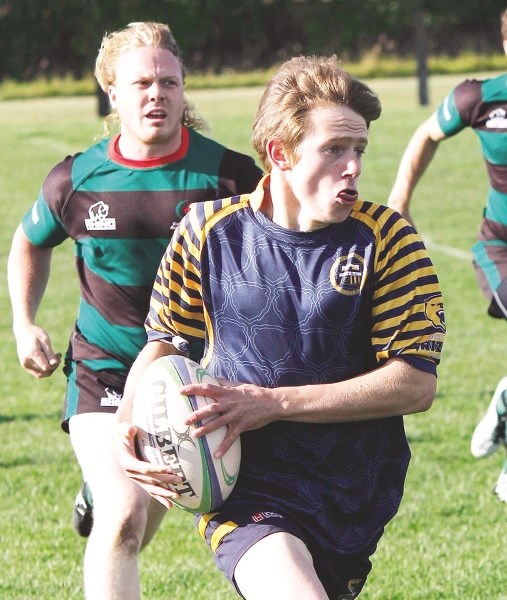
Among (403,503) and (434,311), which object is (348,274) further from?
(403,503)

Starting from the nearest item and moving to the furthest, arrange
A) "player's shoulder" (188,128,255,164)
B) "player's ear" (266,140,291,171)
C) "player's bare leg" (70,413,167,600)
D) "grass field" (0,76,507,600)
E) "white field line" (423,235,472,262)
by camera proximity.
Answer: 1. "player's ear" (266,140,291,171)
2. "player's bare leg" (70,413,167,600)
3. "player's shoulder" (188,128,255,164)
4. "grass field" (0,76,507,600)
5. "white field line" (423,235,472,262)

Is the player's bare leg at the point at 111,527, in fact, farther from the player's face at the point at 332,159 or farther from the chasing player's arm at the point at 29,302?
the player's face at the point at 332,159

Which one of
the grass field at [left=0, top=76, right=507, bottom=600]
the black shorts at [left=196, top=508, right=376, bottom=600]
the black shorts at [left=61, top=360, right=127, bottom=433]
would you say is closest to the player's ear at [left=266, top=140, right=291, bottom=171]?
the black shorts at [left=196, top=508, right=376, bottom=600]

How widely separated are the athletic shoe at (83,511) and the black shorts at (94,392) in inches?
13.9

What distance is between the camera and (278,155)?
3545 millimetres

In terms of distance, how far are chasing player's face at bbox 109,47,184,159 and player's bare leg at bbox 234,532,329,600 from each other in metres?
2.14

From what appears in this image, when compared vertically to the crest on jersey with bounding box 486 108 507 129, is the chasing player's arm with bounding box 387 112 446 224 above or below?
below

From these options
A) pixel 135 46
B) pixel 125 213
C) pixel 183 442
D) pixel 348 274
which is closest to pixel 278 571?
pixel 183 442

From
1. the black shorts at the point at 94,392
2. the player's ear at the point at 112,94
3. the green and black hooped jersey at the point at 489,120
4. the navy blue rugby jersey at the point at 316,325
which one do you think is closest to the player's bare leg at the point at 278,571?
the navy blue rugby jersey at the point at 316,325

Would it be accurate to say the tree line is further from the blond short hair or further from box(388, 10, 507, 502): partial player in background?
the blond short hair

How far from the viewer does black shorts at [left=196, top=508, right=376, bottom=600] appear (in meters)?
3.43

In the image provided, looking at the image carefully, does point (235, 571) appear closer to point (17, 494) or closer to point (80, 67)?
point (17, 494)

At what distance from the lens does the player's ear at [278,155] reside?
3520 millimetres

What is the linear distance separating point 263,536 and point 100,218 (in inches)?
80.1
